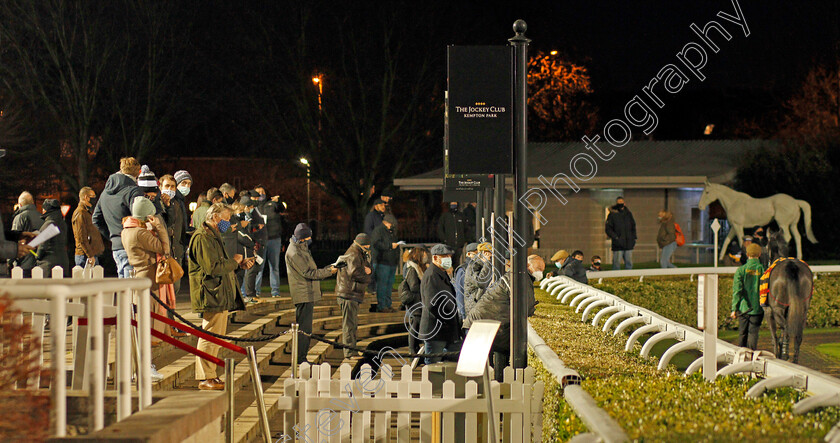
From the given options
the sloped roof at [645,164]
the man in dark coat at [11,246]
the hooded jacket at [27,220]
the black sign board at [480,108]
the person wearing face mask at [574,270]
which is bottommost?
the person wearing face mask at [574,270]

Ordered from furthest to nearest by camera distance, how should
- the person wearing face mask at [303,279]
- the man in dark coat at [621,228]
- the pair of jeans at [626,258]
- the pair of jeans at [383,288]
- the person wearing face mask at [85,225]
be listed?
the pair of jeans at [626,258]
the man in dark coat at [621,228]
the pair of jeans at [383,288]
the person wearing face mask at [85,225]
the person wearing face mask at [303,279]

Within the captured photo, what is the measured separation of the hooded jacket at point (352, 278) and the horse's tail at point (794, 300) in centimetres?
571

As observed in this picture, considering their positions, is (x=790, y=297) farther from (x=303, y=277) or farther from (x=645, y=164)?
(x=645, y=164)

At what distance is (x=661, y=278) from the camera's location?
69.9 feet

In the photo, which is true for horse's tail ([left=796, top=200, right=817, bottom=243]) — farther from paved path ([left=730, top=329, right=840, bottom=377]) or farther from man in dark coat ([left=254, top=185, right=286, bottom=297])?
man in dark coat ([left=254, top=185, right=286, bottom=297])

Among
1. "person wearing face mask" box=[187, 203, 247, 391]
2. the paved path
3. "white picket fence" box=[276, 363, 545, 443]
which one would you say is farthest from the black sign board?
the paved path

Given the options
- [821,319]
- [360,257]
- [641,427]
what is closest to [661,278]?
[821,319]

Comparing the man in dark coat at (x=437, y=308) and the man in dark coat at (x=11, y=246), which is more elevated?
the man in dark coat at (x=11, y=246)

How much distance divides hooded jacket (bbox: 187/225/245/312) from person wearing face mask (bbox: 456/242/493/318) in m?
2.86

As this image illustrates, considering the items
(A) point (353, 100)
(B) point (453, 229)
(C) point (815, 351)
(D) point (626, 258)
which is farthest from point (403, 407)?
(A) point (353, 100)

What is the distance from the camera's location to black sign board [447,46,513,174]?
23.0 ft

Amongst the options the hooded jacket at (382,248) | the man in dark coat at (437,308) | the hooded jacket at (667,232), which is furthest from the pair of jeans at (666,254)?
the man in dark coat at (437,308)

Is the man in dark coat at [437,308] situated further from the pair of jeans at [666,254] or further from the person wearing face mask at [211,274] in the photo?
the pair of jeans at [666,254]

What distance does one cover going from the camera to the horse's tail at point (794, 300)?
518 inches
